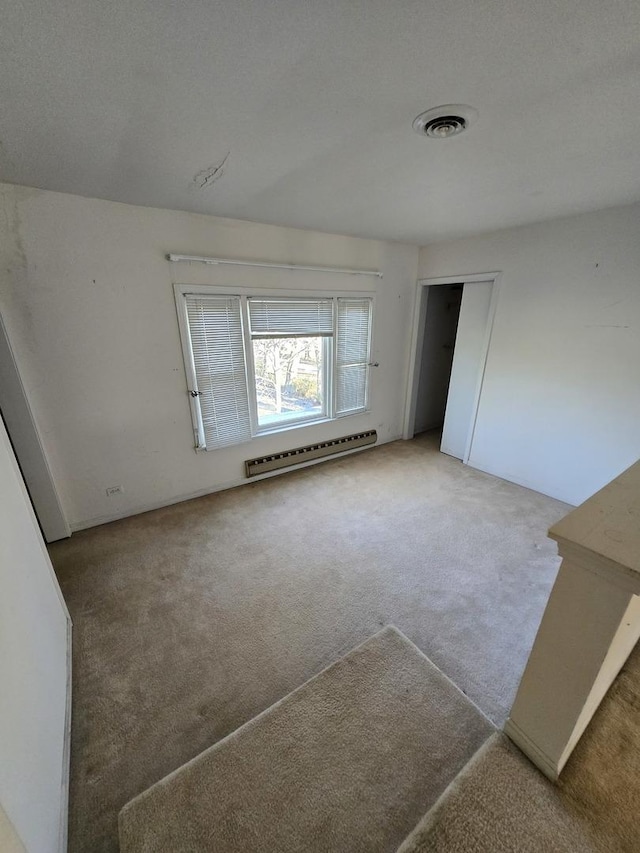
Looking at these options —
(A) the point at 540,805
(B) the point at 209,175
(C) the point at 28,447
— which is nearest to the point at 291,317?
(B) the point at 209,175

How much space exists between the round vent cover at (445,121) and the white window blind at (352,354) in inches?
78.5

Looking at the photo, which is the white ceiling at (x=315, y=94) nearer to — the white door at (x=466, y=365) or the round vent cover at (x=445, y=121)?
the round vent cover at (x=445, y=121)

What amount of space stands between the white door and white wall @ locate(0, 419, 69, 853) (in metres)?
3.70

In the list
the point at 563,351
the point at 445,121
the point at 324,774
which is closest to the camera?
the point at 324,774

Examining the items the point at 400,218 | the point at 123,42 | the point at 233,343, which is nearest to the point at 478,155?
the point at 400,218

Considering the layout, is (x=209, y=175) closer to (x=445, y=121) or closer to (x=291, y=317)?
(x=445, y=121)

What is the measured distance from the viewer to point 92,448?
248 centimetres

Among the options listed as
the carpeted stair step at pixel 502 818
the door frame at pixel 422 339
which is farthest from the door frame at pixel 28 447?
the door frame at pixel 422 339

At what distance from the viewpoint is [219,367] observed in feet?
9.23

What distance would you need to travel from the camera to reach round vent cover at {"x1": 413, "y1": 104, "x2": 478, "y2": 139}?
3.92ft

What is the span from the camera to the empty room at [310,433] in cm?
96

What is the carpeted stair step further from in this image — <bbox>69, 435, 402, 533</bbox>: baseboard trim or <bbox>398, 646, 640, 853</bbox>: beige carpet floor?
<bbox>69, 435, 402, 533</bbox>: baseboard trim

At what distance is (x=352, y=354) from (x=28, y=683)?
3312 millimetres

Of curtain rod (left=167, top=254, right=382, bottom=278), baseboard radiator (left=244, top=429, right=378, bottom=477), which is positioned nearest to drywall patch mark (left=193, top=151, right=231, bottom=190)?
curtain rod (left=167, top=254, right=382, bottom=278)
